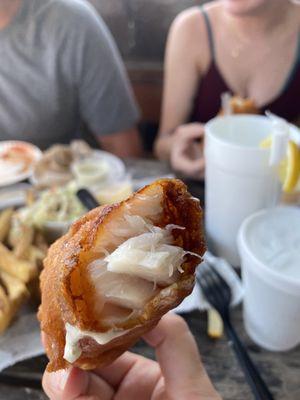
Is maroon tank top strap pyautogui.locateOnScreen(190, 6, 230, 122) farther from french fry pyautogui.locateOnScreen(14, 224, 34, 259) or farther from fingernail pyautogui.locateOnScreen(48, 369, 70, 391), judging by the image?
fingernail pyautogui.locateOnScreen(48, 369, 70, 391)

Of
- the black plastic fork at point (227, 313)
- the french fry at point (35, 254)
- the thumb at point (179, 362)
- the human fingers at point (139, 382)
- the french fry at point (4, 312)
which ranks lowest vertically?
the human fingers at point (139, 382)

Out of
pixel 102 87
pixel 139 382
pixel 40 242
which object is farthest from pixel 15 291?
pixel 102 87

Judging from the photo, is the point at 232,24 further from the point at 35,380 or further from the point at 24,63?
the point at 35,380

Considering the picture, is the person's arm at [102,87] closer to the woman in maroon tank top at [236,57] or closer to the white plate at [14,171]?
the woman in maroon tank top at [236,57]

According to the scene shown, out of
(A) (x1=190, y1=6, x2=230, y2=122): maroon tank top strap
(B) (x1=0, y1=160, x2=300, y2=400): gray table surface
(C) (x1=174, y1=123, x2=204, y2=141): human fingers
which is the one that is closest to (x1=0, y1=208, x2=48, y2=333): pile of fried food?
(B) (x1=0, y1=160, x2=300, y2=400): gray table surface

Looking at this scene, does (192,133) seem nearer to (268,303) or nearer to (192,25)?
(192,25)

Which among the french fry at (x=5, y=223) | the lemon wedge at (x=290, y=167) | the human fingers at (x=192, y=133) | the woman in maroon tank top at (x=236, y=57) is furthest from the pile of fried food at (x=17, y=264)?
the woman in maroon tank top at (x=236, y=57)

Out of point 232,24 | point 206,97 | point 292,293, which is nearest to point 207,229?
point 292,293

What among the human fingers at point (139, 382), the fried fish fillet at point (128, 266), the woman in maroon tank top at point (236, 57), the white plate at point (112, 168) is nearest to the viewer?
the fried fish fillet at point (128, 266)
